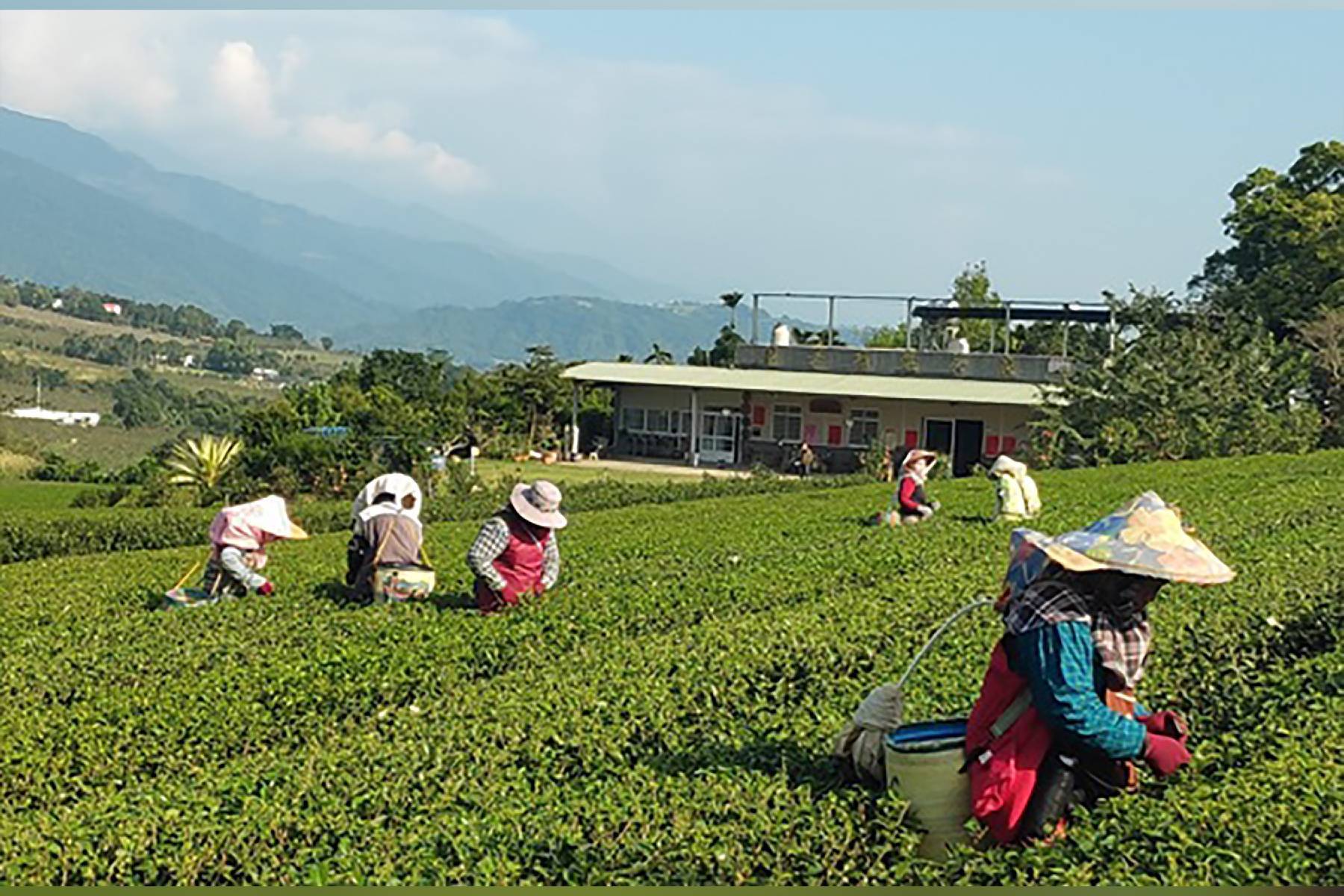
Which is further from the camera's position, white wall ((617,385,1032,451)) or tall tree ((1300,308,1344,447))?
white wall ((617,385,1032,451))

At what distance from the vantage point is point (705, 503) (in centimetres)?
2605

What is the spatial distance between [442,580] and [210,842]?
7.81 metres

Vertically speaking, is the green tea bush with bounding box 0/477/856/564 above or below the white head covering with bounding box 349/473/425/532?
below

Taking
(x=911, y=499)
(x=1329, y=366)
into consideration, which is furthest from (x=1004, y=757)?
(x=1329, y=366)

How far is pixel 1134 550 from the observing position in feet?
17.7

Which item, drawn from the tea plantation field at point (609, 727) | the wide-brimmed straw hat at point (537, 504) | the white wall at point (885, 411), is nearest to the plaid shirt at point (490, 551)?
the wide-brimmed straw hat at point (537, 504)

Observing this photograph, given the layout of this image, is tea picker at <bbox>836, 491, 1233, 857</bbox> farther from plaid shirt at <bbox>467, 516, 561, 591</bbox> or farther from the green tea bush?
the green tea bush

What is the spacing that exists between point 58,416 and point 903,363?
45.0m

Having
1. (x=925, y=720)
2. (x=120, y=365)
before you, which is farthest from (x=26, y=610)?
(x=120, y=365)

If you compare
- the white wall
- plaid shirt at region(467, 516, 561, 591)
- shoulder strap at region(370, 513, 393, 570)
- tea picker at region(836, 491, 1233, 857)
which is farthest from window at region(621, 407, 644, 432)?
tea picker at region(836, 491, 1233, 857)

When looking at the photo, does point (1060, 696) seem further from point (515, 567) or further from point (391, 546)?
point (391, 546)

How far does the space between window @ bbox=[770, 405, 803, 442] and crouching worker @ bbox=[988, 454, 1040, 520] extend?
29.5 metres

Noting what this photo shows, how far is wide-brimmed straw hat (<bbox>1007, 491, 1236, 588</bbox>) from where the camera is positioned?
534 cm

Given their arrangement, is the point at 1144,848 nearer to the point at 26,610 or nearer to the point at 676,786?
the point at 676,786
